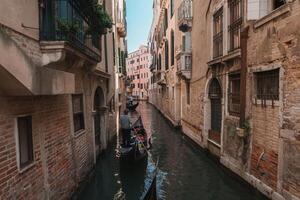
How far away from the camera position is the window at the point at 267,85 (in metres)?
5.62

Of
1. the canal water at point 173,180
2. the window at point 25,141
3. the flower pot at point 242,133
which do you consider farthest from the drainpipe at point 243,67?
the window at point 25,141

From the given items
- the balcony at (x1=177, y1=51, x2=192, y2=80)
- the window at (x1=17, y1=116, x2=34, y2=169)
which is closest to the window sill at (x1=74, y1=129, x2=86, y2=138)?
the window at (x1=17, y1=116, x2=34, y2=169)

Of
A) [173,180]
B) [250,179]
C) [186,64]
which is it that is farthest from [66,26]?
[186,64]

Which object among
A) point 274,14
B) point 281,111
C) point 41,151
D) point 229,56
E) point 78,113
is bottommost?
point 41,151

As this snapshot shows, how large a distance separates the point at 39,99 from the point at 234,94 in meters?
5.06

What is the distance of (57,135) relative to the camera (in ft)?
17.1

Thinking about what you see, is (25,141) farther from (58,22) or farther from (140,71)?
(140,71)

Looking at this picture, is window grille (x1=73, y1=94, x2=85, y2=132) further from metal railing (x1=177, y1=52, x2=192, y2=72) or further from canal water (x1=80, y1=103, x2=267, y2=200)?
metal railing (x1=177, y1=52, x2=192, y2=72)

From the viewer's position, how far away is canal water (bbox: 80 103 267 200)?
264 inches

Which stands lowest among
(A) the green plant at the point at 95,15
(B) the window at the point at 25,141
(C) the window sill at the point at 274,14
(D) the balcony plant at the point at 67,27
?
(B) the window at the point at 25,141

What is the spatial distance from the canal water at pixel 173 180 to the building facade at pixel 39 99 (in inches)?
37.8

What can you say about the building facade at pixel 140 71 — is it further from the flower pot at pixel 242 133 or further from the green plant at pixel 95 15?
the flower pot at pixel 242 133

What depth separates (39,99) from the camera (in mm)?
4465

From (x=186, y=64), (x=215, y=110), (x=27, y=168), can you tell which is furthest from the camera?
(x=186, y=64)
